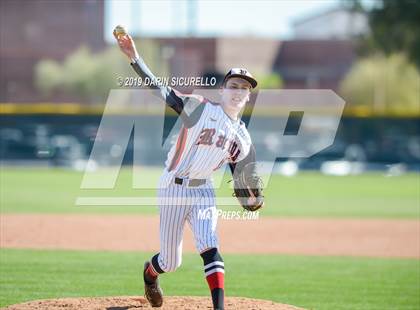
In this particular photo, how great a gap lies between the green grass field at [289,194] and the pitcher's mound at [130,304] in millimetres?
10914

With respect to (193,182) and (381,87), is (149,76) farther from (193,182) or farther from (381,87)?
(381,87)

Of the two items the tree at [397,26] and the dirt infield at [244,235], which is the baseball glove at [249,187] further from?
the tree at [397,26]

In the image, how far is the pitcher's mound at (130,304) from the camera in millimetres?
7906

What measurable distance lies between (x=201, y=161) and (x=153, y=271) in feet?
4.21

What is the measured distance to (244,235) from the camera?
16.1 meters

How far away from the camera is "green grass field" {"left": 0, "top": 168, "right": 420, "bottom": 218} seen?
21.0m

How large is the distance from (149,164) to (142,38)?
17601mm

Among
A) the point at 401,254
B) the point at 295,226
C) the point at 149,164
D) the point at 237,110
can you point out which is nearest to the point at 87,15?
the point at 149,164

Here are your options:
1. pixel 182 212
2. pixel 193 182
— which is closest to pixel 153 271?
pixel 182 212

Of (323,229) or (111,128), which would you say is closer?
(323,229)

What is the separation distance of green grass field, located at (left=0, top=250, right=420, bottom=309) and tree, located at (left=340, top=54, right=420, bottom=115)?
43.7 m

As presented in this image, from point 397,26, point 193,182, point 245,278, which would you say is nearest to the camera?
point 193,182

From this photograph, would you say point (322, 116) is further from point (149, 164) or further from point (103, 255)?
point (103, 255)

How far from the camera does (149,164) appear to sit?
38188 mm
